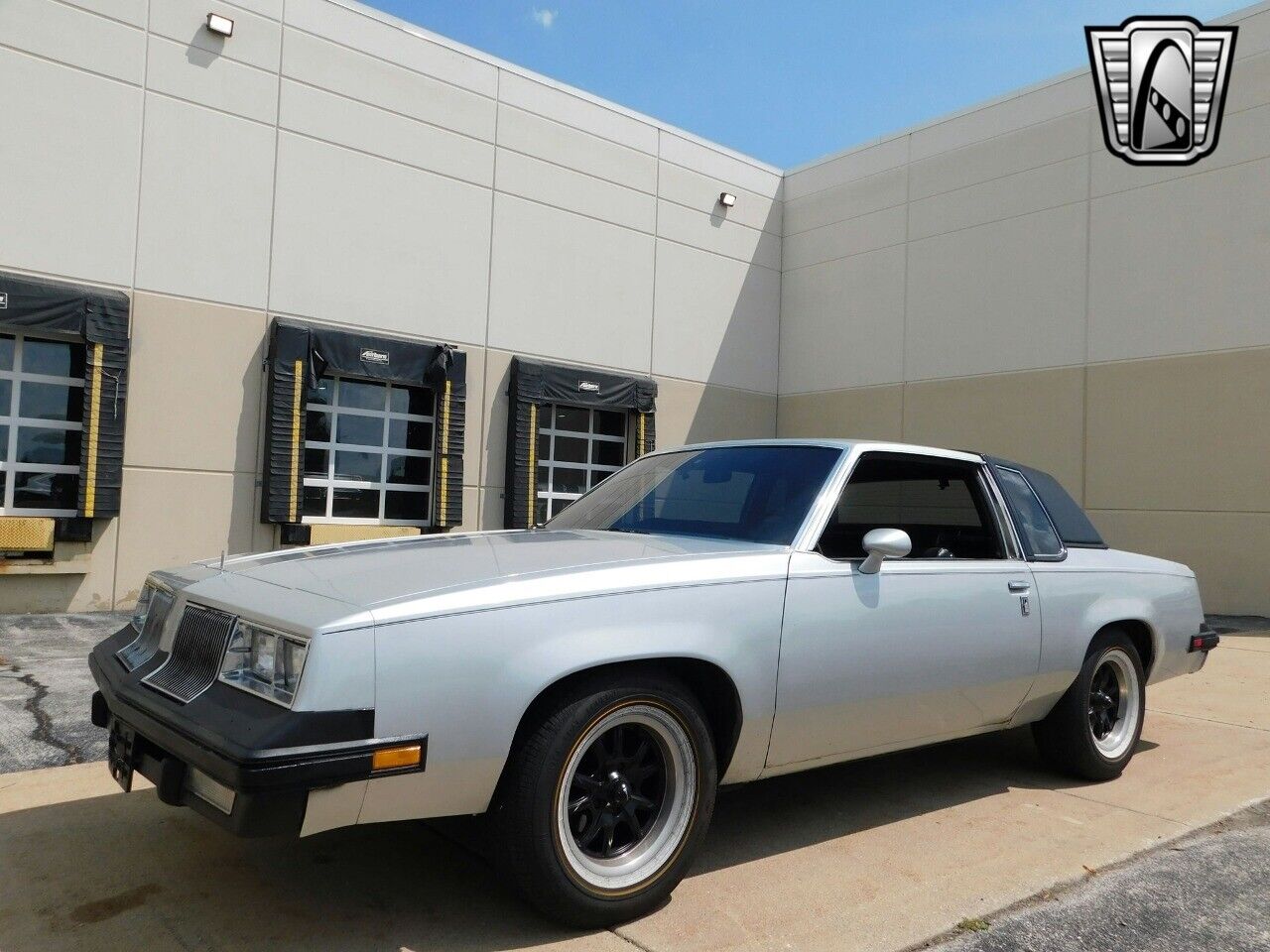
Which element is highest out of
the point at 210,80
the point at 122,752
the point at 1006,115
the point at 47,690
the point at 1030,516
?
the point at 1006,115

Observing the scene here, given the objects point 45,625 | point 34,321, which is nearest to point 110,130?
point 34,321

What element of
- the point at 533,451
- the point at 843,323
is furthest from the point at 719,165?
the point at 533,451

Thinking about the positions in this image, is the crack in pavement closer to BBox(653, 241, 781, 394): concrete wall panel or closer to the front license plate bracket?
the front license plate bracket

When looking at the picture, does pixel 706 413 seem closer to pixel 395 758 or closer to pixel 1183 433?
pixel 1183 433

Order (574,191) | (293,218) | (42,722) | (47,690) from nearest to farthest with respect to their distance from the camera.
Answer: (42,722) < (47,690) < (293,218) < (574,191)

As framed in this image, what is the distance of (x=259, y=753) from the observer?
7.82 ft

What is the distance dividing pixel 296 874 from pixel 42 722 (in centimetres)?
292

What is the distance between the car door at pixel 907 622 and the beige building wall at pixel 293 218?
27.7ft

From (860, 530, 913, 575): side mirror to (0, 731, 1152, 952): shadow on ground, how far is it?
44.5 inches

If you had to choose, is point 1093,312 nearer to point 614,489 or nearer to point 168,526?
point 614,489

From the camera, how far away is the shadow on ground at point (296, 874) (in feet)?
9.29

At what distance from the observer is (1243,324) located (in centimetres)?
1142

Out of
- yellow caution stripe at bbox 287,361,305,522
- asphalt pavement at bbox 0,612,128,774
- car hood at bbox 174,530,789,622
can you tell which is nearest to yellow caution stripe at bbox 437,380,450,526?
yellow caution stripe at bbox 287,361,305,522

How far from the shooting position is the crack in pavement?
4781mm
